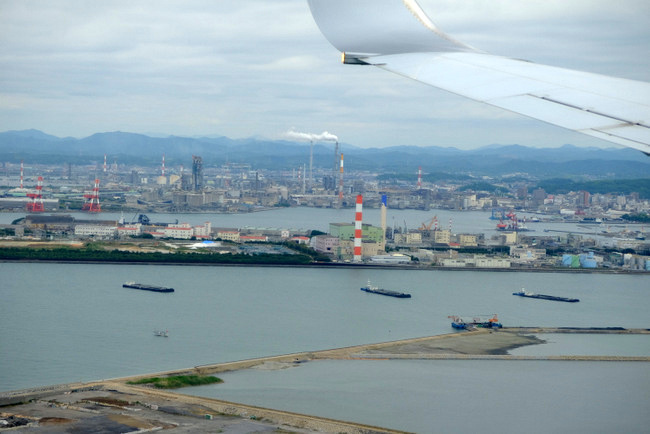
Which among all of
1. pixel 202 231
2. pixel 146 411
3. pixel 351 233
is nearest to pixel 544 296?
Answer: pixel 351 233

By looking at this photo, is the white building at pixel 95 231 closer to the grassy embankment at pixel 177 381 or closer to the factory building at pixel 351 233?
the factory building at pixel 351 233

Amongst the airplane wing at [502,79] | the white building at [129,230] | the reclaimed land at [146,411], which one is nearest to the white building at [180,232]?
the white building at [129,230]

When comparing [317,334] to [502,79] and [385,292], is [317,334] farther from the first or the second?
[502,79]

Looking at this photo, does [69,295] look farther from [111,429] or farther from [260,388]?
[111,429]

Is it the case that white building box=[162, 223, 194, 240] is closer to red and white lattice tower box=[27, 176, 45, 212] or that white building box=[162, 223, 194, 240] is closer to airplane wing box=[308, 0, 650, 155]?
red and white lattice tower box=[27, 176, 45, 212]

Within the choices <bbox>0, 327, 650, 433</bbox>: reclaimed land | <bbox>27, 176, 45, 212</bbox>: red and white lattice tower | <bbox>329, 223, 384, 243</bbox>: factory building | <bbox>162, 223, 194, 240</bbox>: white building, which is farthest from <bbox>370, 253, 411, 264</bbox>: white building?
<bbox>27, 176, 45, 212</bbox>: red and white lattice tower

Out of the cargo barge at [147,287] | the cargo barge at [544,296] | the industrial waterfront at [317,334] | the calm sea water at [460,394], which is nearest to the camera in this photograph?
the calm sea water at [460,394]

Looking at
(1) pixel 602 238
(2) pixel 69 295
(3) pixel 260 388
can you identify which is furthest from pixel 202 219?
(3) pixel 260 388
